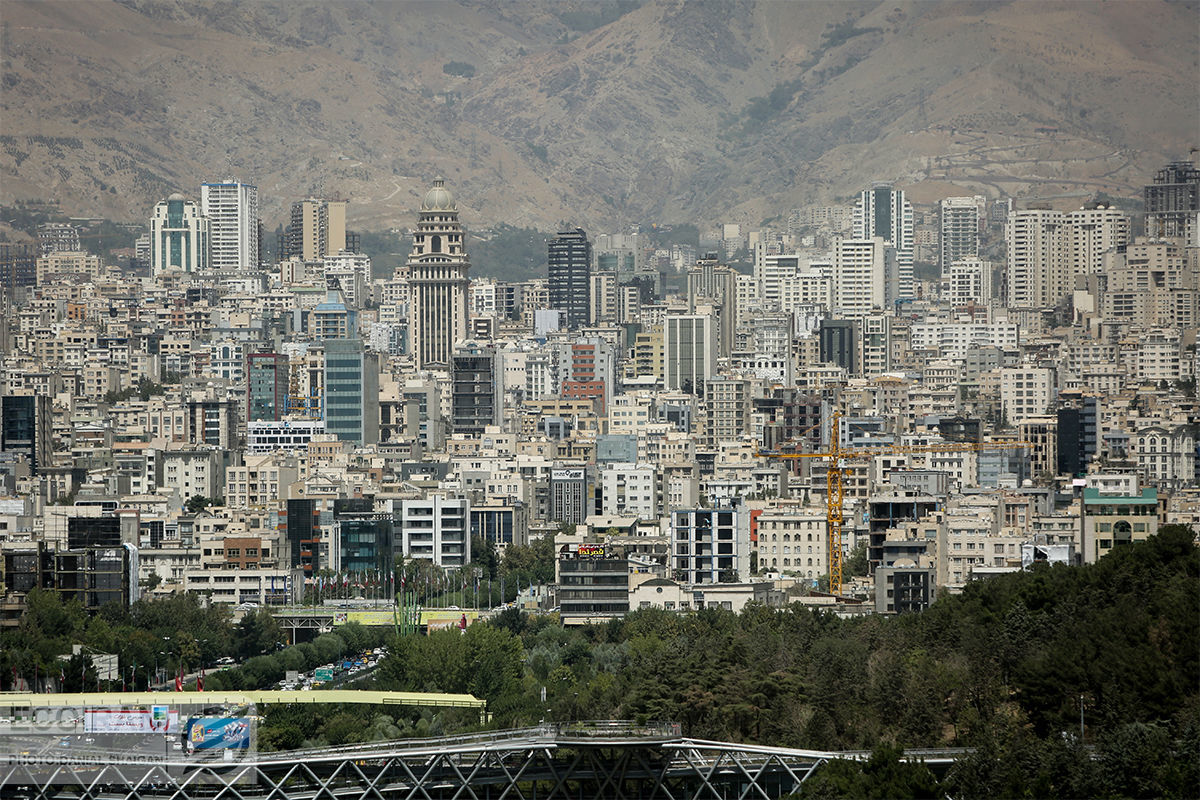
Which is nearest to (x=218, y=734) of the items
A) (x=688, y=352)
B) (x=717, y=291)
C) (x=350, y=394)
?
(x=350, y=394)

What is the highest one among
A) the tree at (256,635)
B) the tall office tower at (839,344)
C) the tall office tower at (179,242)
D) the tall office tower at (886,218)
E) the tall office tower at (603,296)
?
the tall office tower at (886,218)

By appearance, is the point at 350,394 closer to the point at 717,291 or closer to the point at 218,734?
the point at 717,291

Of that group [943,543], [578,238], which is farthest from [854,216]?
[943,543]

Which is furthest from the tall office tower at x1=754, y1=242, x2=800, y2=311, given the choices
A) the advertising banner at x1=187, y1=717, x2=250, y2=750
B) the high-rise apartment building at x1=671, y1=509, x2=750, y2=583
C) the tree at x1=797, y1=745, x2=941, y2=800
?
the tree at x1=797, y1=745, x2=941, y2=800

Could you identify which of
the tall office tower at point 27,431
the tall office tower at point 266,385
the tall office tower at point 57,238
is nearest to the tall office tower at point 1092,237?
the tall office tower at point 266,385

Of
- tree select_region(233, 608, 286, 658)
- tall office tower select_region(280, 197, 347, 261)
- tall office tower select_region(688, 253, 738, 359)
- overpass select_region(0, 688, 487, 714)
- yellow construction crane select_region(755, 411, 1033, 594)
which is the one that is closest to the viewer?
overpass select_region(0, 688, 487, 714)

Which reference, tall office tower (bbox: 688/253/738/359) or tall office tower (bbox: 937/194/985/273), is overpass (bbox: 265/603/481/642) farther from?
tall office tower (bbox: 937/194/985/273)

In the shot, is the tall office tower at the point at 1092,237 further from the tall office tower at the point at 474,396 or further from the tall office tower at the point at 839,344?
the tall office tower at the point at 474,396
